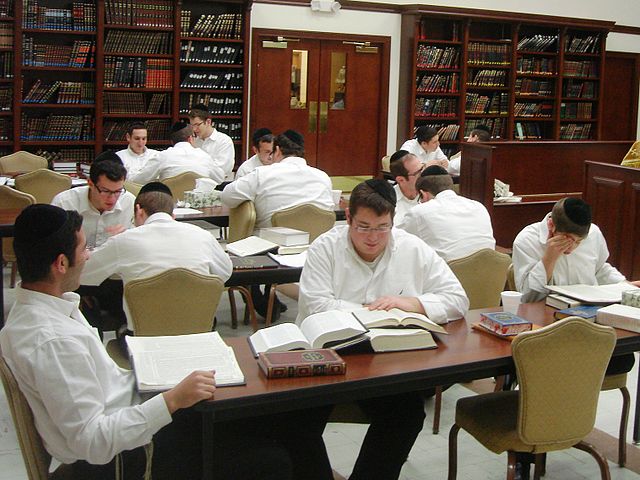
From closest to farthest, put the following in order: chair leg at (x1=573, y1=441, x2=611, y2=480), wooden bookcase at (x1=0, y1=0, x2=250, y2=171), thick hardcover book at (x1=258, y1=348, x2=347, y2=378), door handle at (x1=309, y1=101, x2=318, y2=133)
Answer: thick hardcover book at (x1=258, y1=348, x2=347, y2=378), chair leg at (x1=573, y1=441, x2=611, y2=480), wooden bookcase at (x1=0, y1=0, x2=250, y2=171), door handle at (x1=309, y1=101, x2=318, y2=133)

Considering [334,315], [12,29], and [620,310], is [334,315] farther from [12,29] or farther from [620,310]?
[12,29]

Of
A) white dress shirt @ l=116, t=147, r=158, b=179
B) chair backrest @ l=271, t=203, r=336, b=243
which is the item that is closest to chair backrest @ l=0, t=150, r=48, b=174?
white dress shirt @ l=116, t=147, r=158, b=179

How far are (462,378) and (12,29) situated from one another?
763cm

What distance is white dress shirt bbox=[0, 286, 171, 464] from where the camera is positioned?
212 cm

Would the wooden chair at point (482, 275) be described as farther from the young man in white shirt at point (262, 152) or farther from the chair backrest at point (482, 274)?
the young man in white shirt at point (262, 152)

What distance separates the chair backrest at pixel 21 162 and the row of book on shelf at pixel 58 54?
1.45 m

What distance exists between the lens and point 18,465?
3.62 metres

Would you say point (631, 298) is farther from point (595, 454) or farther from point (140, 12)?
point (140, 12)

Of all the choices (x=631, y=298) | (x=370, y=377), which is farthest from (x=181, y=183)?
(x=370, y=377)

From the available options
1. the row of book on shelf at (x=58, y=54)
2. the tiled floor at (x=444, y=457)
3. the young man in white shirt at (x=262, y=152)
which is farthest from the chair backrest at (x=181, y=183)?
the row of book on shelf at (x=58, y=54)

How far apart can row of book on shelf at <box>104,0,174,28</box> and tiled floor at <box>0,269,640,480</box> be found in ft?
19.6

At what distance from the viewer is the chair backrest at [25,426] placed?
85.5 inches

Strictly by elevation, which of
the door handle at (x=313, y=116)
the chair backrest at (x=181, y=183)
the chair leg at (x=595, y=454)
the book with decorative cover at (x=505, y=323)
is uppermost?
the door handle at (x=313, y=116)

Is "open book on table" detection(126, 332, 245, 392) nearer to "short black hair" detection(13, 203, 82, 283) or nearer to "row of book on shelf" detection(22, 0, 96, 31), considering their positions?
"short black hair" detection(13, 203, 82, 283)
